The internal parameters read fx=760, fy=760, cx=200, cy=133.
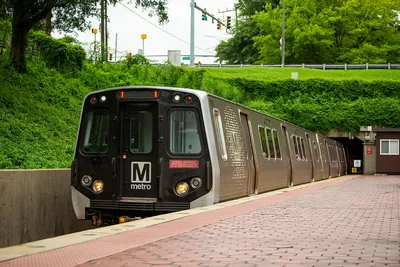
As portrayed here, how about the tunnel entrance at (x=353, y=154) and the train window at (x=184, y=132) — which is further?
the tunnel entrance at (x=353, y=154)

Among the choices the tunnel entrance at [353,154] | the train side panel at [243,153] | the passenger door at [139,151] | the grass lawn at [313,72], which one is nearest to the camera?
the passenger door at [139,151]

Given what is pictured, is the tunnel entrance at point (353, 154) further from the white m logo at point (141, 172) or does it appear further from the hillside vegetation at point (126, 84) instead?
the white m logo at point (141, 172)

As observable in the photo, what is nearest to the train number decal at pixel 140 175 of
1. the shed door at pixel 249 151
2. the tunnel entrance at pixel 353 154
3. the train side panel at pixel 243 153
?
the train side panel at pixel 243 153

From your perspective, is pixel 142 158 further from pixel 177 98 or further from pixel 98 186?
pixel 177 98

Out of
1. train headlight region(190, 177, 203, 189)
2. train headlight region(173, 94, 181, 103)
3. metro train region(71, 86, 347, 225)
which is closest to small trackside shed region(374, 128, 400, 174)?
metro train region(71, 86, 347, 225)

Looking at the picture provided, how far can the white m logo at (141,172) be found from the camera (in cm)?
1411

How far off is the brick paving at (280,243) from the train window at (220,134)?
2.50 meters

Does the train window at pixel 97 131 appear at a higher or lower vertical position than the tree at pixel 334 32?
lower

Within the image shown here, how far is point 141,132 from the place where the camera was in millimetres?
14359

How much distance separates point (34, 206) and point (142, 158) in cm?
236

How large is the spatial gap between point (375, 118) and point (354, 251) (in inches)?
1857

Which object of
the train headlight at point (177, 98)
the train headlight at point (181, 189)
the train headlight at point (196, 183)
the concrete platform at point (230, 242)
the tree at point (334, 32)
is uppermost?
the tree at point (334, 32)

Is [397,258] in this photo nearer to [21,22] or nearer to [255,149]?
[255,149]

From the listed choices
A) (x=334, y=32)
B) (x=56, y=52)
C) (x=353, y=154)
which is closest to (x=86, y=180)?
(x=56, y=52)
